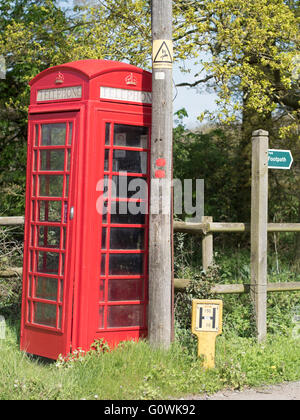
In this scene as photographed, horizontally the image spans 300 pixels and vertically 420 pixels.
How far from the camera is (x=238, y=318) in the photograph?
683cm

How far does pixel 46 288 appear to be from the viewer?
5.97 m

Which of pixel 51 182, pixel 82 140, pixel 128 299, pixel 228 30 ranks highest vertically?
pixel 228 30

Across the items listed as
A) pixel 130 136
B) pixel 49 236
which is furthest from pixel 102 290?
pixel 130 136

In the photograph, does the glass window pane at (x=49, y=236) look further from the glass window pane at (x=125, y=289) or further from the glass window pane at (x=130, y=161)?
the glass window pane at (x=130, y=161)

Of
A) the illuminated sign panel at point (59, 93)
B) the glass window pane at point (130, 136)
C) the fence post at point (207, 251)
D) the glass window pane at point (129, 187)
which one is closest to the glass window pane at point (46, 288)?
the glass window pane at point (129, 187)

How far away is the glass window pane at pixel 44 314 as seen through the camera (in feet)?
19.3

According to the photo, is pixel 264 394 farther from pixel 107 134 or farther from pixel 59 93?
pixel 59 93

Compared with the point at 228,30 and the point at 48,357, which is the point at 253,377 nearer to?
the point at 48,357

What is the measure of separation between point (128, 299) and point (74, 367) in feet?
3.07

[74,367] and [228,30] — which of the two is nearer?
[74,367]

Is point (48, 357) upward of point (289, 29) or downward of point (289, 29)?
downward

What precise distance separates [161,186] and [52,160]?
1.11m
